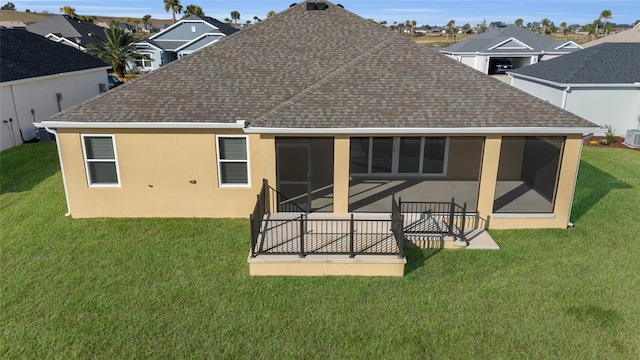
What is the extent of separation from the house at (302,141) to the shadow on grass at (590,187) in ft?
3.21

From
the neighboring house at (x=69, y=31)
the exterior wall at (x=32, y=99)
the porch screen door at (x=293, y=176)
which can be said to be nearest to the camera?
the porch screen door at (x=293, y=176)

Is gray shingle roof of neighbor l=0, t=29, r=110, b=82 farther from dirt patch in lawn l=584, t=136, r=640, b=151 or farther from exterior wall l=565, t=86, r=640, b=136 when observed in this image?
dirt patch in lawn l=584, t=136, r=640, b=151

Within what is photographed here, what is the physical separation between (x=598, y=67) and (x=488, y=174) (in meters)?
17.8

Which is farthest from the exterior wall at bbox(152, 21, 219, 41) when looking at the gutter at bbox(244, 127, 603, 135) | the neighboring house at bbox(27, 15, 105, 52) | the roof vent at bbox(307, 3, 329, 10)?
the gutter at bbox(244, 127, 603, 135)

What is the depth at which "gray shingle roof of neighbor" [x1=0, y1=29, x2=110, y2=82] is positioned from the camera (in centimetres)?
2172

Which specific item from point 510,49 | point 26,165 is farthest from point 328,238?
point 510,49

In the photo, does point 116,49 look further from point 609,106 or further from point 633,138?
point 633,138

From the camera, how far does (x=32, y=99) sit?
22312 millimetres

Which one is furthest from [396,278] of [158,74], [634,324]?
[158,74]

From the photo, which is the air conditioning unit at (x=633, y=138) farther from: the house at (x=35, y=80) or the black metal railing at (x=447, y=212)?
the house at (x=35, y=80)

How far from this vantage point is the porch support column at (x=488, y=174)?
1119 cm

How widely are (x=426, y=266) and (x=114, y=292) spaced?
7073 millimetres

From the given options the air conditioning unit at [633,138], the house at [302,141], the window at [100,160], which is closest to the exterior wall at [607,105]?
the air conditioning unit at [633,138]

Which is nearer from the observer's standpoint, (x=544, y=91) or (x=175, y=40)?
(x=544, y=91)
